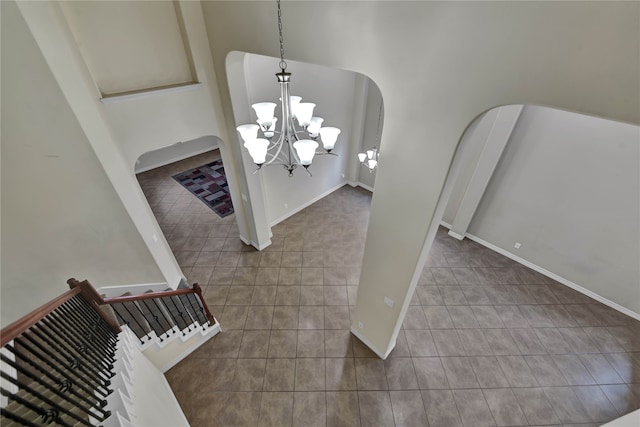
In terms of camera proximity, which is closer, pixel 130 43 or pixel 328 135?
pixel 328 135

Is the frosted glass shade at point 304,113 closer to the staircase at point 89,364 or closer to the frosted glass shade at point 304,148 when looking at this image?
the frosted glass shade at point 304,148

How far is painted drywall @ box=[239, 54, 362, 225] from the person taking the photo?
15.3 ft

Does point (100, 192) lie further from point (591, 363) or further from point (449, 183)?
point (591, 363)

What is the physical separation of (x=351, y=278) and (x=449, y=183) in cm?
345

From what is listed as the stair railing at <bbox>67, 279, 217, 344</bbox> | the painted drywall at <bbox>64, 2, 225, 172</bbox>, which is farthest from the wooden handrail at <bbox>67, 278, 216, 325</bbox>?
the painted drywall at <bbox>64, 2, 225, 172</bbox>

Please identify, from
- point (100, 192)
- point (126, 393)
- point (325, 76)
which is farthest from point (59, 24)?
point (325, 76)

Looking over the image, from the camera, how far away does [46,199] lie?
301cm

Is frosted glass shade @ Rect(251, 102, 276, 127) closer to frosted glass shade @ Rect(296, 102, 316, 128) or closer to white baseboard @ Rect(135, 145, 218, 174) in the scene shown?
frosted glass shade @ Rect(296, 102, 316, 128)

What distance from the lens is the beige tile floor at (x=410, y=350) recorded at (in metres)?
3.50

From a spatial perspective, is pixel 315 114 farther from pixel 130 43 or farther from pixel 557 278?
pixel 557 278

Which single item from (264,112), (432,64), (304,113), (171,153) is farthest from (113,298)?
(171,153)

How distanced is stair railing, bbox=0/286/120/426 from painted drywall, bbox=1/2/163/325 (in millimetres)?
1285

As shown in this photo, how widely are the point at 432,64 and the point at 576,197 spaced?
175 inches

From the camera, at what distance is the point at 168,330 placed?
12.1 feet
